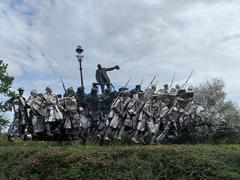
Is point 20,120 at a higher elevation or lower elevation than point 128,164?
higher

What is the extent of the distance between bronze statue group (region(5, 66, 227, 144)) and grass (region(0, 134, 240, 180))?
5.24 m

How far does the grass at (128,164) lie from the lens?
11.6 m

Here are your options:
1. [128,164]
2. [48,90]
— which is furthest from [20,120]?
[128,164]

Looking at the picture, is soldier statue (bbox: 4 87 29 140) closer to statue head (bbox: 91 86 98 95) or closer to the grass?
statue head (bbox: 91 86 98 95)

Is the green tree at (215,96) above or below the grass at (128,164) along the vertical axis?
above

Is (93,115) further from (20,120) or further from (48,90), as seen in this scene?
(20,120)

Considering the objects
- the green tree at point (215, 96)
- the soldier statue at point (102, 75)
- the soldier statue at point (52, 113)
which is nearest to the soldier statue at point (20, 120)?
the soldier statue at point (52, 113)

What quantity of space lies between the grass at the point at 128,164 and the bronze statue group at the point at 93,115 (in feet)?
17.2

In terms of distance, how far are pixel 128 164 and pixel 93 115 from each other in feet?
21.9

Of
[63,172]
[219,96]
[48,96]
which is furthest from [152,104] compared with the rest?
[219,96]

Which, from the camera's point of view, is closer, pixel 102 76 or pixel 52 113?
pixel 52 113

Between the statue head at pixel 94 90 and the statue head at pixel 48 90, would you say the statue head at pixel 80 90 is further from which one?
the statue head at pixel 48 90

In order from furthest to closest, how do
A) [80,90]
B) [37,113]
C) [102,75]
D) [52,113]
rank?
1. [102,75]
2. [80,90]
3. [37,113]
4. [52,113]

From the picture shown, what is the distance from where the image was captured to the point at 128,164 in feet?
38.5
